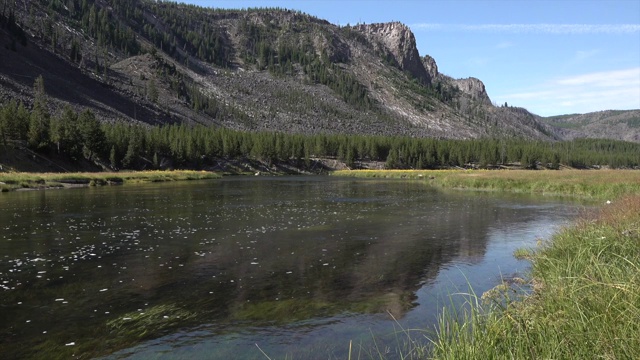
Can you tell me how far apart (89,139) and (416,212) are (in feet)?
305

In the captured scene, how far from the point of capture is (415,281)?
54.6ft

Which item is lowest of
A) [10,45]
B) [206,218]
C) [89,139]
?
[206,218]

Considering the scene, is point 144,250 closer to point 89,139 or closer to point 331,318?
point 331,318

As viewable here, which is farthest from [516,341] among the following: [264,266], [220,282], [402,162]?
[402,162]

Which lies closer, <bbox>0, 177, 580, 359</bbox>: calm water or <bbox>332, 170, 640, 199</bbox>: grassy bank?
<bbox>0, 177, 580, 359</bbox>: calm water

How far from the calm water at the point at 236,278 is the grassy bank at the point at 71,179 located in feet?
121

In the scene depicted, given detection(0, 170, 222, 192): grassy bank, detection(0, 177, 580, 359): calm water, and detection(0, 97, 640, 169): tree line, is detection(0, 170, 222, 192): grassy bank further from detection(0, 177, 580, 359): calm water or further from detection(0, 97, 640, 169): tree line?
detection(0, 177, 580, 359): calm water

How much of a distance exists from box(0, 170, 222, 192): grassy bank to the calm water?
36745 millimetres

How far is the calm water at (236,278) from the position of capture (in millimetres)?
11258

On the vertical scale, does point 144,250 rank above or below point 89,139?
below

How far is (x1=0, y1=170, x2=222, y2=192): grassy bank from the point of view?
6694 cm

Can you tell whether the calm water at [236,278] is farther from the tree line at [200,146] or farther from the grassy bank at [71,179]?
the tree line at [200,146]

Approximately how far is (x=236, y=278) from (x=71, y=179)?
72.3 meters

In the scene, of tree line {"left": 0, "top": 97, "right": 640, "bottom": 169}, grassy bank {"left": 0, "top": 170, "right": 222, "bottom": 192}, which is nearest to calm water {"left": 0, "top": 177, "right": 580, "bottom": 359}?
grassy bank {"left": 0, "top": 170, "right": 222, "bottom": 192}
